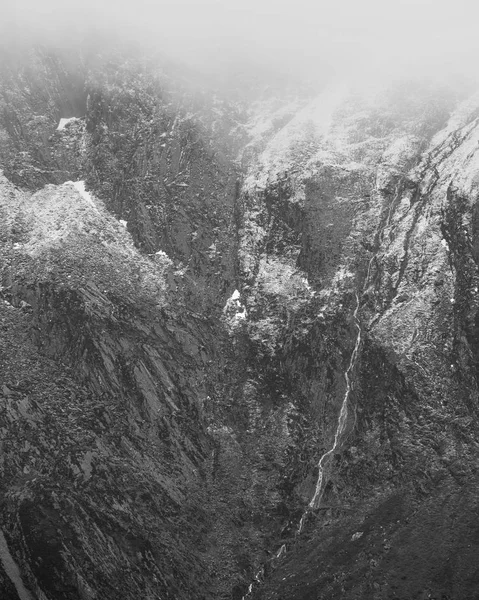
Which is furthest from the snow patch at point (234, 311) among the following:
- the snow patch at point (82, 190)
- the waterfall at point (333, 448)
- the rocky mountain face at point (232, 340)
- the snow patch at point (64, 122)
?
the snow patch at point (64, 122)

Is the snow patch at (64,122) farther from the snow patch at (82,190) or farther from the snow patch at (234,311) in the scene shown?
the snow patch at (234,311)

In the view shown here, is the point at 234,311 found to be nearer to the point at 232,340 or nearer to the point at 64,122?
the point at 232,340

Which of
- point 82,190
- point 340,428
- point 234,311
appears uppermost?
point 82,190

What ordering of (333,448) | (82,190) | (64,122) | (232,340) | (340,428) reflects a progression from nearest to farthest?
(333,448), (340,428), (232,340), (82,190), (64,122)

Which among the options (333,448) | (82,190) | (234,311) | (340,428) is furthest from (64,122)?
(333,448)

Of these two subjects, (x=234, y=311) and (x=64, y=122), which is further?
(x=64, y=122)

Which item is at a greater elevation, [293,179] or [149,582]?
[293,179]

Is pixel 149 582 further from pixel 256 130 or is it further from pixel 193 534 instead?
pixel 256 130

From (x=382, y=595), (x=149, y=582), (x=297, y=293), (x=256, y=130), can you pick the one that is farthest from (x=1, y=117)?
(x=382, y=595)
